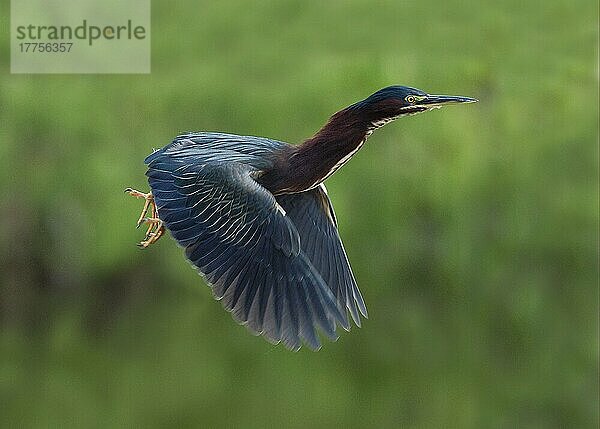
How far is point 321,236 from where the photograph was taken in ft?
7.10

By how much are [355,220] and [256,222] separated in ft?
10.9

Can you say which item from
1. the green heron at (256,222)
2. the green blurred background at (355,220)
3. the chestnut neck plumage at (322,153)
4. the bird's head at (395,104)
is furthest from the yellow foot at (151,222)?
the green blurred background at (355,220)

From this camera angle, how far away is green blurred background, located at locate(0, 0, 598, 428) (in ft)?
16.4

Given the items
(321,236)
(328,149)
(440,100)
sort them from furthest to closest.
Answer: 1. (321,236)
2. (328,149)
3. (440,100)

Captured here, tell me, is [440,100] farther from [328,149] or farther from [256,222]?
[256,222]

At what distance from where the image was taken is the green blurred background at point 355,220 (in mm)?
4996

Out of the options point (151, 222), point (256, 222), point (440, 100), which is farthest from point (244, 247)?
point (440, 100)

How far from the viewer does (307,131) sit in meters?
4.91

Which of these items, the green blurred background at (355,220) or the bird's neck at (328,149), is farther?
the green blurred background at (355,220)

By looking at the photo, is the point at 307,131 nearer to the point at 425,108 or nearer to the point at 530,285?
the point at 530,285

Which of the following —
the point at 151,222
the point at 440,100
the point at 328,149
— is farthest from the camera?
the point at 151,222

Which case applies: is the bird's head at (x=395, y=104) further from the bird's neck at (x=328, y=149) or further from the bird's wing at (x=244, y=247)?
the bird's wing at (x=244, y=247)

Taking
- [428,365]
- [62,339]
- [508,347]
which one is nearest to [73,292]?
[62,339]

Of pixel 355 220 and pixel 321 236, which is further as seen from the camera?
pixel 355 220
